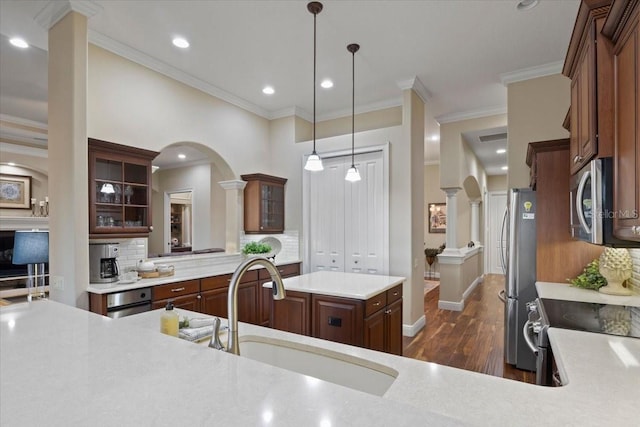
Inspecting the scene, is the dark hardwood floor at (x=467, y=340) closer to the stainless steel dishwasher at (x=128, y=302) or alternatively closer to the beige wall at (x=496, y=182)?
the stainless steel dishwasher at (x=128, y=302)

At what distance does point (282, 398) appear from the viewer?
0.74 metres

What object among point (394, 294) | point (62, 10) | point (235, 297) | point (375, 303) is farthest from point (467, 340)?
point (62, 10)

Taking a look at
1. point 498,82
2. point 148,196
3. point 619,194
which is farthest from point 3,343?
point 498,82

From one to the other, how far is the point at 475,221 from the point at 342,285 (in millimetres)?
6348

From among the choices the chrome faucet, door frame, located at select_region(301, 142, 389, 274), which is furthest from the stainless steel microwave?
door frame, located at select_region(301, 142, 389, 274)

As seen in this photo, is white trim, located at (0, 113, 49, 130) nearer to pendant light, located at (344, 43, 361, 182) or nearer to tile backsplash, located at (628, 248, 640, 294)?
pendant light, located at (344, 43, 361, 182)

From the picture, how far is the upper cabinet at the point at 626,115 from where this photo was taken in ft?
4.03

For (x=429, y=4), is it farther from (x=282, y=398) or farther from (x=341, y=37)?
(x=282, y=398)

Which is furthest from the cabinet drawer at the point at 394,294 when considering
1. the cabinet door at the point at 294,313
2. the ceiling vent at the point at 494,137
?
the ceiling vent at the point at 494,137

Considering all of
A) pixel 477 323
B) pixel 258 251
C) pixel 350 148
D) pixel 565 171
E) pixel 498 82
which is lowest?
pixel 477 323

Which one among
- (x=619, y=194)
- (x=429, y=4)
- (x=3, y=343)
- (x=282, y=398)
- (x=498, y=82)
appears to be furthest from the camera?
(x=498, y=82)

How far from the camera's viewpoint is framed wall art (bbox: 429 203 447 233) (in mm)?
9328

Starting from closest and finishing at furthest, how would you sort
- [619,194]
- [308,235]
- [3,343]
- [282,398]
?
[282,398] → [3,343] → [619,194] → [308,235]

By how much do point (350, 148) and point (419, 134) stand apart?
95 cm
